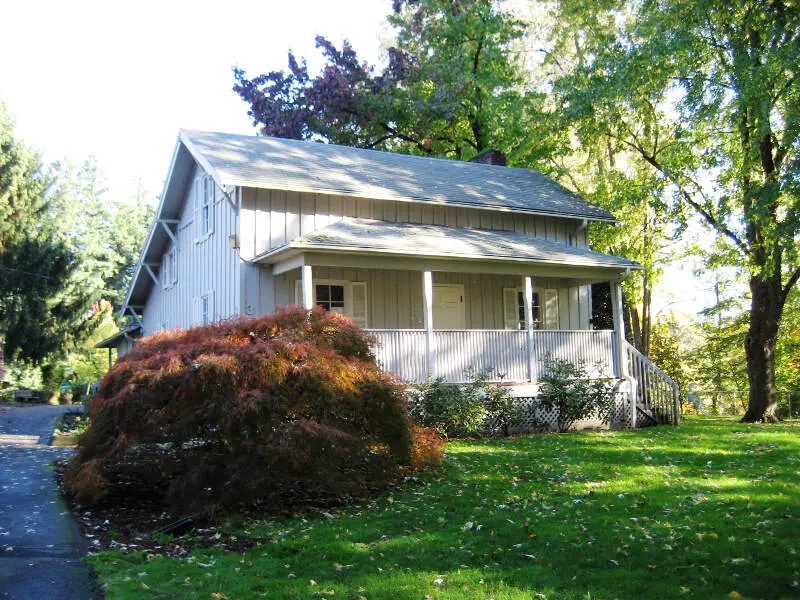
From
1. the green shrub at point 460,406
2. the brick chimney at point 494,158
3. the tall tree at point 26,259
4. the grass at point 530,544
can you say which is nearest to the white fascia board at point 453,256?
the green shrub at point 460,406

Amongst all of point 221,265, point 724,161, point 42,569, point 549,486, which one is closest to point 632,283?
point 724,161

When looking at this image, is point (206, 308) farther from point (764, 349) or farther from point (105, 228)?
point (105, 228)

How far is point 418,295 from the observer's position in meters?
17.5

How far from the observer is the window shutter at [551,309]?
19.4 m

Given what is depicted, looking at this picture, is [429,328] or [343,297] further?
[343,297]

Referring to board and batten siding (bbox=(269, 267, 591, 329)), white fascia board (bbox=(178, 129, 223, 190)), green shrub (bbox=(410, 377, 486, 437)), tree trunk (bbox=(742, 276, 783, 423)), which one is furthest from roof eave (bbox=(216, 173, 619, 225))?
green shrub (bbox=(410, 377, 486, 437))

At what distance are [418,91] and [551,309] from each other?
13967mm

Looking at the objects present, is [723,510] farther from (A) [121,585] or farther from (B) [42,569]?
(B) [42,569]

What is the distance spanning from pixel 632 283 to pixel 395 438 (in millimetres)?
17814

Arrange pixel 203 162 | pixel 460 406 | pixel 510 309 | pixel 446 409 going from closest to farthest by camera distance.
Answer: pixel 446 409, pixel 460 406, pixel 203 162, pixel 510 309

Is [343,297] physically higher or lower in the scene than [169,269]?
lower

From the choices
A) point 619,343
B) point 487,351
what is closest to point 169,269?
point 487,351

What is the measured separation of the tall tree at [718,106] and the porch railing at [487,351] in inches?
158

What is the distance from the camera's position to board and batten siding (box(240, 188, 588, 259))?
15.7m
